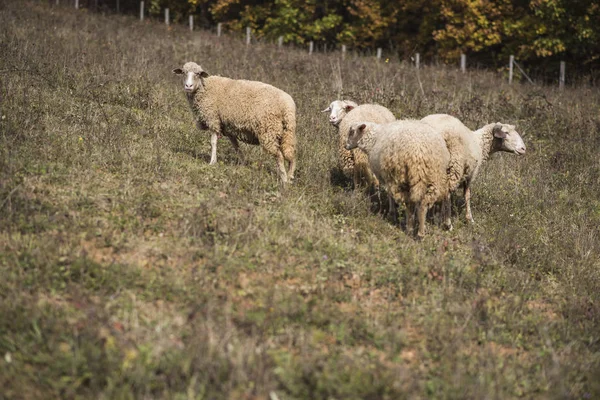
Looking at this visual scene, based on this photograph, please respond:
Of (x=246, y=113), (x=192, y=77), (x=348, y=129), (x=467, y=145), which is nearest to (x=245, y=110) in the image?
(x=246, y=113)

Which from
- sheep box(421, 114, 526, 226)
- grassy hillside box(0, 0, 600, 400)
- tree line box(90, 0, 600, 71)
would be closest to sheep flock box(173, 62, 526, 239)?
sheep box(421, 114, 526, 226)

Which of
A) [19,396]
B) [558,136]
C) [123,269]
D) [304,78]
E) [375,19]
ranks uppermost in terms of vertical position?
[375,19]

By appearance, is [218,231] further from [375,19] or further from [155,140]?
[375,19]

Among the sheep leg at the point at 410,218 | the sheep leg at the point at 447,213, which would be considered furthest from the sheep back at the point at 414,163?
the sheep leg at the point at 447,213

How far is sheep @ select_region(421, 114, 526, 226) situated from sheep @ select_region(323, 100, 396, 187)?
35.9 inches

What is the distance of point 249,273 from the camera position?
570 cm

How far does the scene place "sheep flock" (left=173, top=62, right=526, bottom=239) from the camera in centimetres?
721

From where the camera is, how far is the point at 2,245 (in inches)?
210

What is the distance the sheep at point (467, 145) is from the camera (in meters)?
8.05

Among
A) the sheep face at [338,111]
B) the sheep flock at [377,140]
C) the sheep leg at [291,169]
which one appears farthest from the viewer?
the sheep face at [338,111]

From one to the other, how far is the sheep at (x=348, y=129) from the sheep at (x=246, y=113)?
0.83 m

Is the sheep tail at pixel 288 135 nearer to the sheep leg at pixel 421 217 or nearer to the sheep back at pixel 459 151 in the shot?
the sheep back at pixel 459 151

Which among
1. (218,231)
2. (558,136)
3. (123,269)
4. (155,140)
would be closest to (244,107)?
(155,140)

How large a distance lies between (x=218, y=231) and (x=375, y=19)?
74.2 ft
